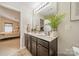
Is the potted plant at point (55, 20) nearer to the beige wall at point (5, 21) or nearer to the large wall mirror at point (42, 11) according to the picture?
the large wall mirror at point (42, 11)

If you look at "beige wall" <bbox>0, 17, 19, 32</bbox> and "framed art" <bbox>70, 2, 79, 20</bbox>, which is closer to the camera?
"framed art" <bbox>70, 2, 79, 20</bbox>

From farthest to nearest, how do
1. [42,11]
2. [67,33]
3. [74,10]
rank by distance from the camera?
[42,11] < [67,33] < [74,10]

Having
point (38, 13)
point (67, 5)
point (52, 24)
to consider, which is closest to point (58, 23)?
point (52, 24)

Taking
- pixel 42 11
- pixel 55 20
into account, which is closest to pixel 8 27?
pixel 42 11

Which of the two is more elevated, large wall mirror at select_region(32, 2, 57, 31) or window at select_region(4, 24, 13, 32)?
large wall mirror at select_region(32, 2, 57, 31)

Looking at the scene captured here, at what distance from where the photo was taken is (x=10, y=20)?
5.30ft

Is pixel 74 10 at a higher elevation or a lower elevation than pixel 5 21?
higher

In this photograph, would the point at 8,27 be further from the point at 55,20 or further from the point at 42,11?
the point at 55,20

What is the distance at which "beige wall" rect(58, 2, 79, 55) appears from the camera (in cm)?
143

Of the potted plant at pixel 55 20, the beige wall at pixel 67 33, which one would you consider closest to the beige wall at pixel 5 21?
the potted plant at pixel 55 20

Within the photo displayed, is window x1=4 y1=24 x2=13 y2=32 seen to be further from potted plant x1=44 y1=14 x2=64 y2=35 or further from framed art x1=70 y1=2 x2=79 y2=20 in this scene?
framed art x1=70 y1=2 x2=79 y2=20

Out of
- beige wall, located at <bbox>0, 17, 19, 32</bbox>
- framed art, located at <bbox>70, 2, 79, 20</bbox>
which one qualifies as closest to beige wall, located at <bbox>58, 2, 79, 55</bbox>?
framed art, located at <bbox>70, 2, 79, 20</bbox>

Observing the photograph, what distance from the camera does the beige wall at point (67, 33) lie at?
4.69ft

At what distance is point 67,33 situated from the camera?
1.54 m
